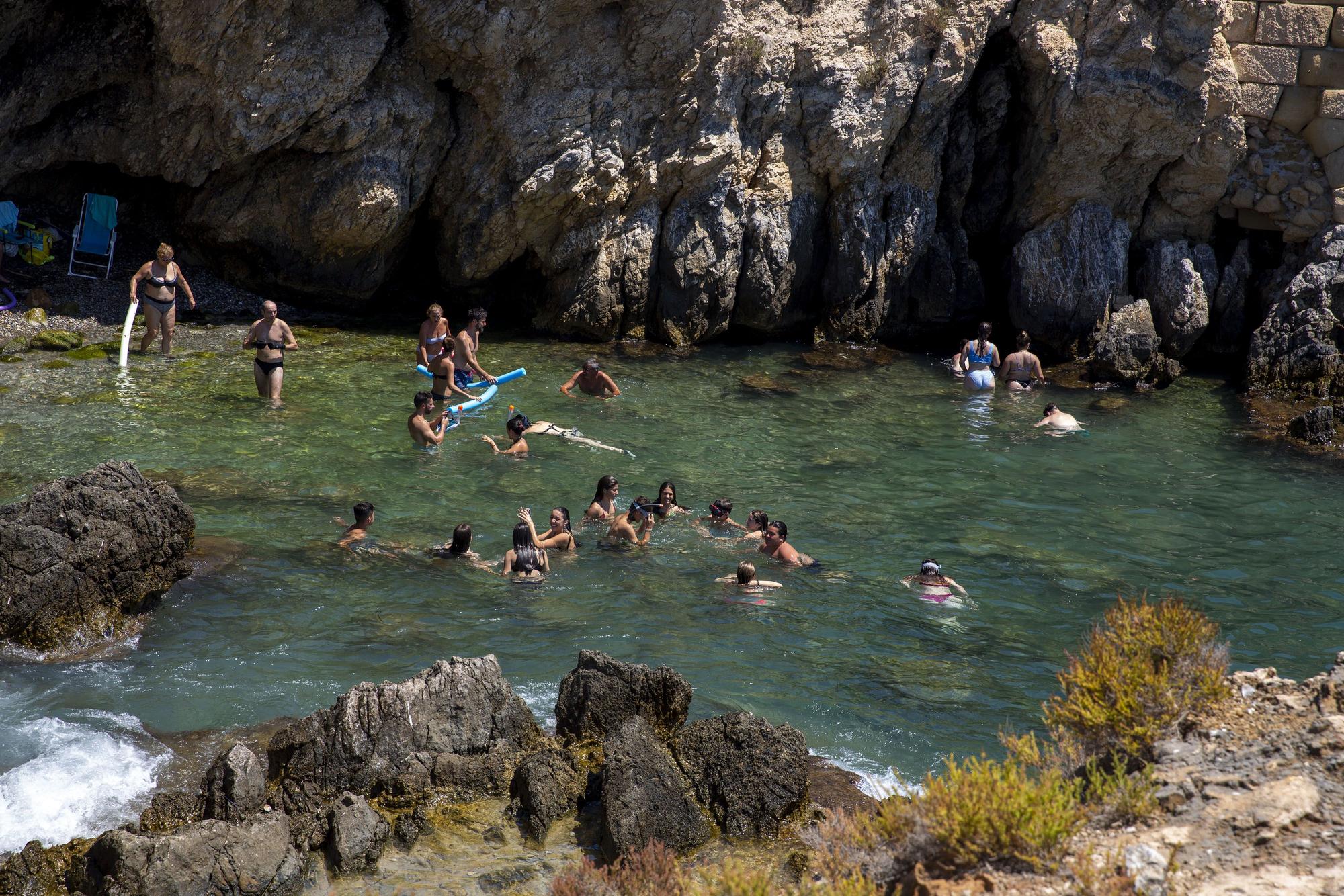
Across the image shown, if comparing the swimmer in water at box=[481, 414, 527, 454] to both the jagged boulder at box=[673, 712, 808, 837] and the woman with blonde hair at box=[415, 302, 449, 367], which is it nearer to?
the woman with blonde hair at box=[415, 302, 449, 367]

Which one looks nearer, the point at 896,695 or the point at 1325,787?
the point at 1325,787

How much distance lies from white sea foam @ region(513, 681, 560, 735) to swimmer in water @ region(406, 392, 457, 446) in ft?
19.0

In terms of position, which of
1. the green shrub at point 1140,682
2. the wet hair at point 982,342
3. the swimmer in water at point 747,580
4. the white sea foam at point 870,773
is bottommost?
the white sea foam at point 870,773

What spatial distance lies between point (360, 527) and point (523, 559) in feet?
5.70

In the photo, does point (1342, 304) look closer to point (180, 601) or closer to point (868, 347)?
point (868, 347)

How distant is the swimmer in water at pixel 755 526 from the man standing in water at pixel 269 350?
6829 mm

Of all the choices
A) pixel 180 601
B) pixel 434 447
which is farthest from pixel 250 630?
pixel 434 447

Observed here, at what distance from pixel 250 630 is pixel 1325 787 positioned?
761 centimetres

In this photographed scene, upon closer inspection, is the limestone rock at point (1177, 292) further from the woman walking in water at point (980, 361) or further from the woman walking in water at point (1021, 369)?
the woman walking in water at point (980, 361)

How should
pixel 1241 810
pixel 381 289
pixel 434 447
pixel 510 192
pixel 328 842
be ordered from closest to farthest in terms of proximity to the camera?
1. pixel 1241 810
2. pixel 328 842
3. pixel 434 447
4. pixel 510 192
5. pixel 381 289

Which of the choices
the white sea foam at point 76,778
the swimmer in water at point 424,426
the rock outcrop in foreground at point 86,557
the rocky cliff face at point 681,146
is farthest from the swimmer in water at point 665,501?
the rocky cliff face at point 681,146

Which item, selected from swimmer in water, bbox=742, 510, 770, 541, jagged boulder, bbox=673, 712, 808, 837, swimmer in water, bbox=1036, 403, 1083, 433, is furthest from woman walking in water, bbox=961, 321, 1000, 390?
jagged boulder, bbox=673, 712, 808, 837

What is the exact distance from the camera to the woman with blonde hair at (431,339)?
15.4 metres

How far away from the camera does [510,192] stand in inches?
722
